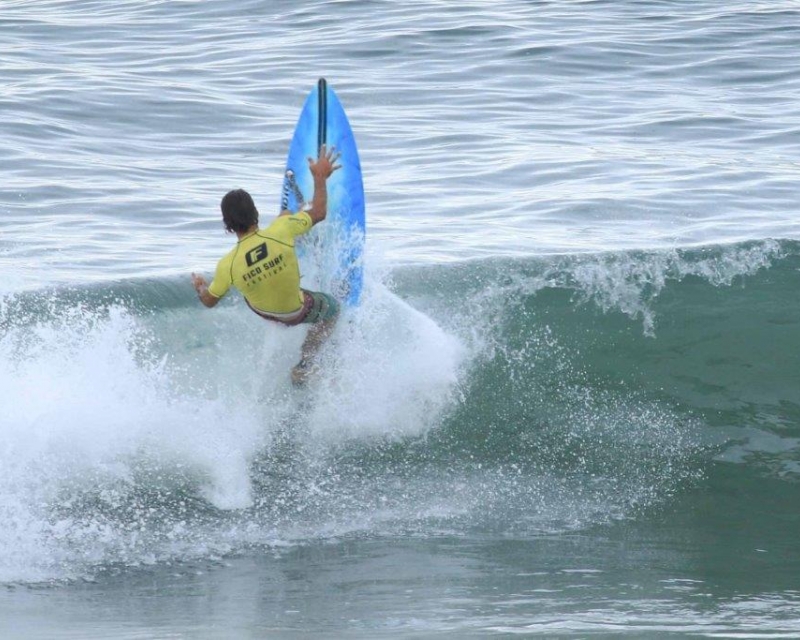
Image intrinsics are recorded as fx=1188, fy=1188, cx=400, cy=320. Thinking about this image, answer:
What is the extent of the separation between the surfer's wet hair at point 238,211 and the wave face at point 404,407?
1.25 meters

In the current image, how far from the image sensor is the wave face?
6.48 meters

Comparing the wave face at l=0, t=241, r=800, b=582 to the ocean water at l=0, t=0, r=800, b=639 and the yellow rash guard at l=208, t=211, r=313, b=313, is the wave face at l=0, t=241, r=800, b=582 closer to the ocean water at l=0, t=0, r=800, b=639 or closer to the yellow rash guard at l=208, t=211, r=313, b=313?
the ocean water at l=0, t=0, r=800, b=639

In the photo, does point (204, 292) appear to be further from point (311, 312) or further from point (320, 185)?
point (320, 185)

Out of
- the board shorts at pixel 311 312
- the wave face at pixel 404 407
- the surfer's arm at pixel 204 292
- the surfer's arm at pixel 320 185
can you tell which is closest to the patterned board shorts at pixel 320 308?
the board shorts at pixel 311 312

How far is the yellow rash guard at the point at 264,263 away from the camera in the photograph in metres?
6.55

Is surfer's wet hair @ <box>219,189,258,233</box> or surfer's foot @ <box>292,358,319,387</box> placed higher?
surfer's wet hair @ <box>219,189,258,233</box>

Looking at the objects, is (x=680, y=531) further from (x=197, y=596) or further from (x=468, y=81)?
(x=468, y=81)

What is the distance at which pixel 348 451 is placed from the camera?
24.0 ft

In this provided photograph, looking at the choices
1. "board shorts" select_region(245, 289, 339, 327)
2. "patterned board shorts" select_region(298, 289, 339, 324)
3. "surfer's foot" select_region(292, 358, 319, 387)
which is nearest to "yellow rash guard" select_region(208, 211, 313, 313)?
"board shorts" select_region(245, 289, 339, 327)

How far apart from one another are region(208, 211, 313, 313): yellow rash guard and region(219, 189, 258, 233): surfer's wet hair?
0.28ft

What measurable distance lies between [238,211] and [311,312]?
94 cm

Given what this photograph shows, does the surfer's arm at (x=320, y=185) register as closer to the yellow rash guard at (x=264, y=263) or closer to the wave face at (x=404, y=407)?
the yellow rash guard at (x=264, y=263)

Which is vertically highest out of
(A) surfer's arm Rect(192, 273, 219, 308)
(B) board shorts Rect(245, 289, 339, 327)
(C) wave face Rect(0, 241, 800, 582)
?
(A) surfer's arm Rect(192, 273, 219, 308)

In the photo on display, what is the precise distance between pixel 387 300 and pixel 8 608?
3548 mm
